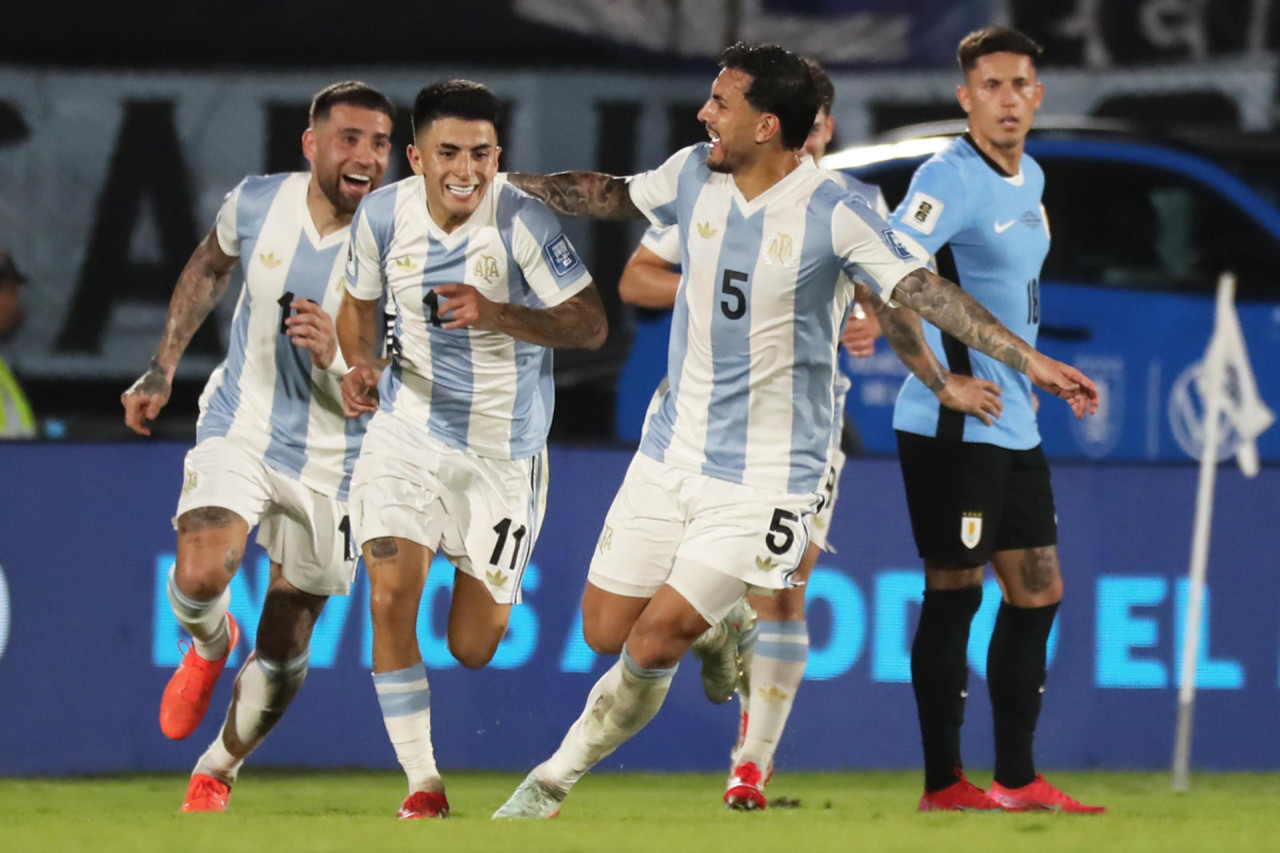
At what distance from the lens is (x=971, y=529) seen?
6242 mm

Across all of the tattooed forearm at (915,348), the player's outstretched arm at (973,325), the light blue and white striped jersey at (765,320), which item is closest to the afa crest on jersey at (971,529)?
the tattooed forearm at (915,348)

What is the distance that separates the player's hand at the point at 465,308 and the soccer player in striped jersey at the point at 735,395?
1.66ft

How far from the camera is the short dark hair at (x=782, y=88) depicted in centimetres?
575

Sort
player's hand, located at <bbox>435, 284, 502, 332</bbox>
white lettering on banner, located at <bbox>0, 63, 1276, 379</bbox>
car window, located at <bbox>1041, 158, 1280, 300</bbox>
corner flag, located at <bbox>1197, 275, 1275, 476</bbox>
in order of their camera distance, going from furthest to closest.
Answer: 1. white lettering on banner, located at <bbox>0, 63, 1276, 379</bbox>
2. car window, located at <bbox>1041, 158, 1280, 300</bbox>
3. corner flag, located at <bbox>1197, 275, 1275, 476</bbox>
4. player's hand, located at <bbox>435, 284, 502, 332</bbox>

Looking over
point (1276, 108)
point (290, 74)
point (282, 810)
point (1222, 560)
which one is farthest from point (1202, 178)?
point (282, 810)

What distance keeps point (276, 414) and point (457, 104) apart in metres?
1.19

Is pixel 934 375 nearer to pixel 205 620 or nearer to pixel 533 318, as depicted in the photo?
pixel 533 318

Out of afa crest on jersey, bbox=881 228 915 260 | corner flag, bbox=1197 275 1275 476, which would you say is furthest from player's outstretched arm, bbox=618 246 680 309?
corner flag, bbox=1197 275 1275 476

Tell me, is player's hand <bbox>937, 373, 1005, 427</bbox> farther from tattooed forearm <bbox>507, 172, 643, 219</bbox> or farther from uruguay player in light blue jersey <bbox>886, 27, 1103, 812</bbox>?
tattooed forearm <bbox>507, 172, 643, 219</bbox>

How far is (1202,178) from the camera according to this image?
10836mm

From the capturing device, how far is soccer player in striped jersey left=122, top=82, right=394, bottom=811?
21.4 feet

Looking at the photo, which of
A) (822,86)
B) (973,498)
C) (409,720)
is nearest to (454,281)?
(409,720)

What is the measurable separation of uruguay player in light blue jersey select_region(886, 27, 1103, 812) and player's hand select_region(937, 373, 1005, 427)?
0.47 ft

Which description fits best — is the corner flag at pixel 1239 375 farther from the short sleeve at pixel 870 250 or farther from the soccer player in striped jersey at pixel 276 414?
the soccer player in striped jersey at pixel 276 414
